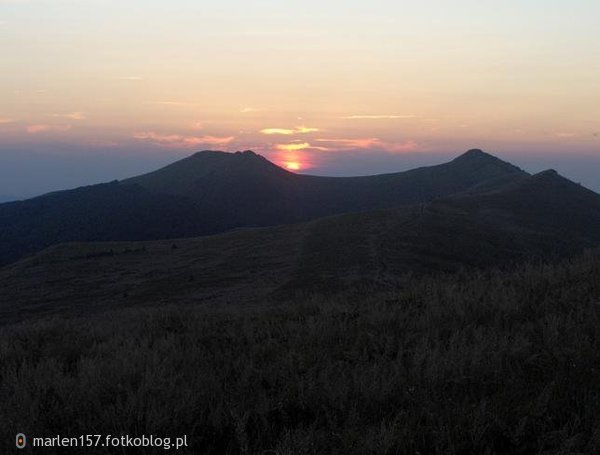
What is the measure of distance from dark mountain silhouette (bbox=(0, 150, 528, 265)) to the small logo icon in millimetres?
56789

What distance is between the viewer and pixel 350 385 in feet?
15.1

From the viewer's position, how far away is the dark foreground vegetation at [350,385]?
3.75 metres

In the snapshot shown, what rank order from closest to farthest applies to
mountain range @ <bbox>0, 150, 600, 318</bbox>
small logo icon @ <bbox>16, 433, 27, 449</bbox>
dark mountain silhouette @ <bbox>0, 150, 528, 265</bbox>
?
small logo icon @ <bbox>16, 433, 27, 449</bbox> < mountain range @ <bbox>0, 150, 600, 318</bbox> < dark mountain silhouette @ <bbox>0, 150, 528, 265</bbox>

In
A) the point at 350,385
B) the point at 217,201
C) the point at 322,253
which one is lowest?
the point at 322,253

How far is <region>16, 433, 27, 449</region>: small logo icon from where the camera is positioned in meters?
3.71

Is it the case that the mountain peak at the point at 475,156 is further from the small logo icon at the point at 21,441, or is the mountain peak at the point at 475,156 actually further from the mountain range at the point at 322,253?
the small logo icon at the point at 21,441

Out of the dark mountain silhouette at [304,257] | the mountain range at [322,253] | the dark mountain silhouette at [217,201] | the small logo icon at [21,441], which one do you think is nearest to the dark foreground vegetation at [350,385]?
the small logo icon at [21,441]

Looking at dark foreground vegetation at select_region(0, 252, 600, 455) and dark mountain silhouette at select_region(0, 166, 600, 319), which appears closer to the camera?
dark foreground vegetation at select_region(0, 252, 600, 455)

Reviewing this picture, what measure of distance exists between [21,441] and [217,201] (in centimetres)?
8996

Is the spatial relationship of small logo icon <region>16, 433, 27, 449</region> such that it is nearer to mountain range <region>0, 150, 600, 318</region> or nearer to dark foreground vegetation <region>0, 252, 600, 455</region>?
dark foreground vegetation <region>0, 252, 600, 455</region>

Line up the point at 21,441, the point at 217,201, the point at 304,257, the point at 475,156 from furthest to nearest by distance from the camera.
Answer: the point at 217,201 < the point at 475,156 < the point at 304,257 < the point at 21,441

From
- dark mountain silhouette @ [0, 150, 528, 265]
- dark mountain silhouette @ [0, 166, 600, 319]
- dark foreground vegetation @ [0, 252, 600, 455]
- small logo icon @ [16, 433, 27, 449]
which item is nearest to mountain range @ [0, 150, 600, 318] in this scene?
dark mountain silhouette @ [0, 166, 600, 319]

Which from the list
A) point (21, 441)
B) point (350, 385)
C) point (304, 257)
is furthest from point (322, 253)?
point (21, 441)

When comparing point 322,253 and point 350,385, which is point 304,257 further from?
point 350,385
